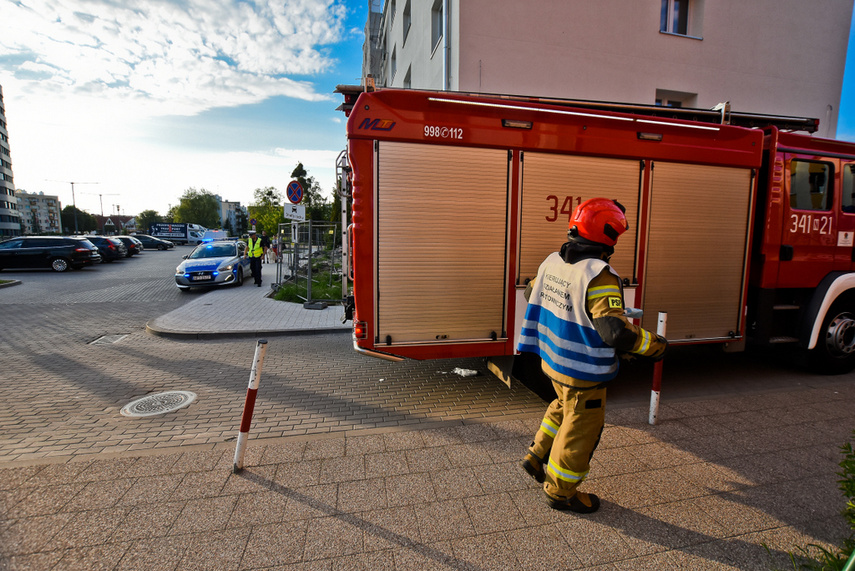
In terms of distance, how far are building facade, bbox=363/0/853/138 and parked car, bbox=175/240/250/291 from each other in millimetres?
8211

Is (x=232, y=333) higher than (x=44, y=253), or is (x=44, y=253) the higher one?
(x=44, y=253)

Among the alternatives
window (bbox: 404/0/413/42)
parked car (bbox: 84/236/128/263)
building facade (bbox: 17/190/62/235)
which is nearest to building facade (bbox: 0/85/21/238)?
parked car (bbox: 84/236/128/263)

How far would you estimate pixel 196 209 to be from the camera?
316ft

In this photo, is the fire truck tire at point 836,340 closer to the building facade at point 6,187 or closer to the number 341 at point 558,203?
the number 341 at point 558,203

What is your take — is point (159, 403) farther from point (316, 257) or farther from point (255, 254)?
point (255, 254)

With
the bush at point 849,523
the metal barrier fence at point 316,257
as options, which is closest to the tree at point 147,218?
the metal barrier fence at point 316,257

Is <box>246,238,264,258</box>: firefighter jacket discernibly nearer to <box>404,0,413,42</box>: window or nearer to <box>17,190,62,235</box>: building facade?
<box>404,0,413,42</box>: window

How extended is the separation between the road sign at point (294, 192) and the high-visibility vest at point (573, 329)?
9.50m

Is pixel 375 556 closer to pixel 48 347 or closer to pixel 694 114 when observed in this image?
pixel 694 114

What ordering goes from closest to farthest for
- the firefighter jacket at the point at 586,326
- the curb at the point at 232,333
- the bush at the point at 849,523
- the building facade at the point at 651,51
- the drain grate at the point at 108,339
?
1. the bush at the point at 849,523
2. the firefighter jacket at the point at 586,326
3. the drain grate at the point at 108,339
4. the curb at the point at 232,333
5. the building facade at the point at 651,51

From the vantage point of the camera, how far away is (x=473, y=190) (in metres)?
4.12

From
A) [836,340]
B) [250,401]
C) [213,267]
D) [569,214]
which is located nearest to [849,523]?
[569,214]

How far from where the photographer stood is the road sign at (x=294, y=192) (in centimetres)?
1104

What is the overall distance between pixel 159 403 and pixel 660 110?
6401 millimetres
